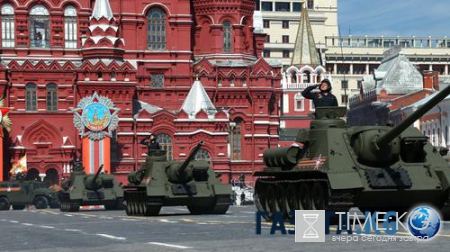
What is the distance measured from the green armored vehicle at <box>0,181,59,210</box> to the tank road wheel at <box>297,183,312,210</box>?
133 feet

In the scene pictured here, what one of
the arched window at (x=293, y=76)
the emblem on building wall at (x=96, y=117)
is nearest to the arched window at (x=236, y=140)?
the emblem on building wall at (x=96, y=117)

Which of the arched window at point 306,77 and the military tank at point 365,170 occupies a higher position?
the arched window at point 306,77

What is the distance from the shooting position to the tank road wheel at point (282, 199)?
25.6m

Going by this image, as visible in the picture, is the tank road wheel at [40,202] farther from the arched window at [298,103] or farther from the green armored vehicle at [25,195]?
the arched window at [298,103]

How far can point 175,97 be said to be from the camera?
87.8 meters

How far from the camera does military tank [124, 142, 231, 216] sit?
37344 millimetres

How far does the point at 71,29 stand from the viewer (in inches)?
3398

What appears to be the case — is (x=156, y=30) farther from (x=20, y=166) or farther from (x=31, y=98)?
(x=20, y=166)

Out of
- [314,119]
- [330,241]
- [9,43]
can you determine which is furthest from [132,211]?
[9,43]

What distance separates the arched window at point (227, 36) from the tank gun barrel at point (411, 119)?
66.8 metres

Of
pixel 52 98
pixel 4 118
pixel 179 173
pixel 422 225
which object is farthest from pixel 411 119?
pixel 52 98

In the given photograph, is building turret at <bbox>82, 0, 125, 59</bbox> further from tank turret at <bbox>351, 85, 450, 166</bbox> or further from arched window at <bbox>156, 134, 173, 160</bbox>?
tank turret at <bbox>351, 85, 450, 166</bbox>

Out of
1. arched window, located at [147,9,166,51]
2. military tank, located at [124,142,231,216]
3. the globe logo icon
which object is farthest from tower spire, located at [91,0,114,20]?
the globe logo icon

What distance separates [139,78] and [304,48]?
4151 centimetres
